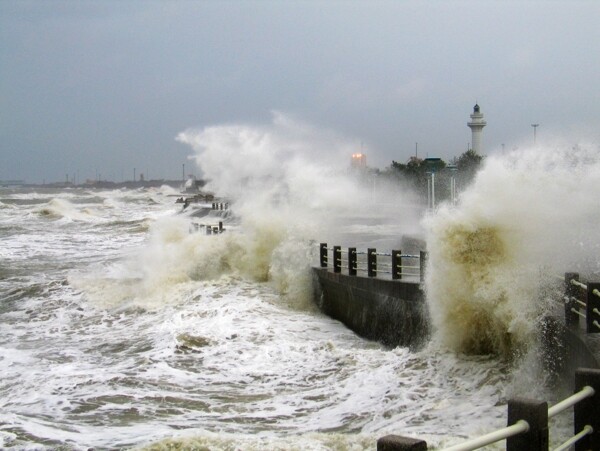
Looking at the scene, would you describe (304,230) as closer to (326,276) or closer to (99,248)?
(326,276)

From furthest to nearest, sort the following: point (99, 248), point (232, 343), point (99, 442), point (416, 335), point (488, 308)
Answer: point (99, 248) < point (232, 343) < point (416, 335) < point (488, 308) < point (99, 442)

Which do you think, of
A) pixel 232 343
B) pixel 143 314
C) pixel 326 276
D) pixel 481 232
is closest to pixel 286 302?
pixel 326 276

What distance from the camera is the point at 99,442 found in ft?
25.3

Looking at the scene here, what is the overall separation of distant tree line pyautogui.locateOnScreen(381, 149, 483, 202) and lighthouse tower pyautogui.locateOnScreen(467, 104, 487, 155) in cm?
723

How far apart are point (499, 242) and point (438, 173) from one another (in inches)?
2173

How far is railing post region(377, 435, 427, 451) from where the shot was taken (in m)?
3.51

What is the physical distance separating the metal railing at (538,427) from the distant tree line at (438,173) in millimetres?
47992

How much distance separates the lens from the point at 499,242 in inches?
399

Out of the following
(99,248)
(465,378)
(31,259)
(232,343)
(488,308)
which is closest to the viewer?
(465,378)

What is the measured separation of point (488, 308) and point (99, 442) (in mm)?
5070

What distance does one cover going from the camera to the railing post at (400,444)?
3514mm

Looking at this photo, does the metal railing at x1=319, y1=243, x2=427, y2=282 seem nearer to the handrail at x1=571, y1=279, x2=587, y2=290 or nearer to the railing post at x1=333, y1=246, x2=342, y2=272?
the railing post at x1=333, y1=246, x2=342, y2=272

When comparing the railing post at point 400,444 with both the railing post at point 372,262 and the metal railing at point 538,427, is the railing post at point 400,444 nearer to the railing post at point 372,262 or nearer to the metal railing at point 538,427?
the metal railing at point 538,427

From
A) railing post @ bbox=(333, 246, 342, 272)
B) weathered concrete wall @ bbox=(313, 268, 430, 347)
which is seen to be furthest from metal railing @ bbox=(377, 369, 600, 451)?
railing post @ bbox=(333, 246, 342, 272)
